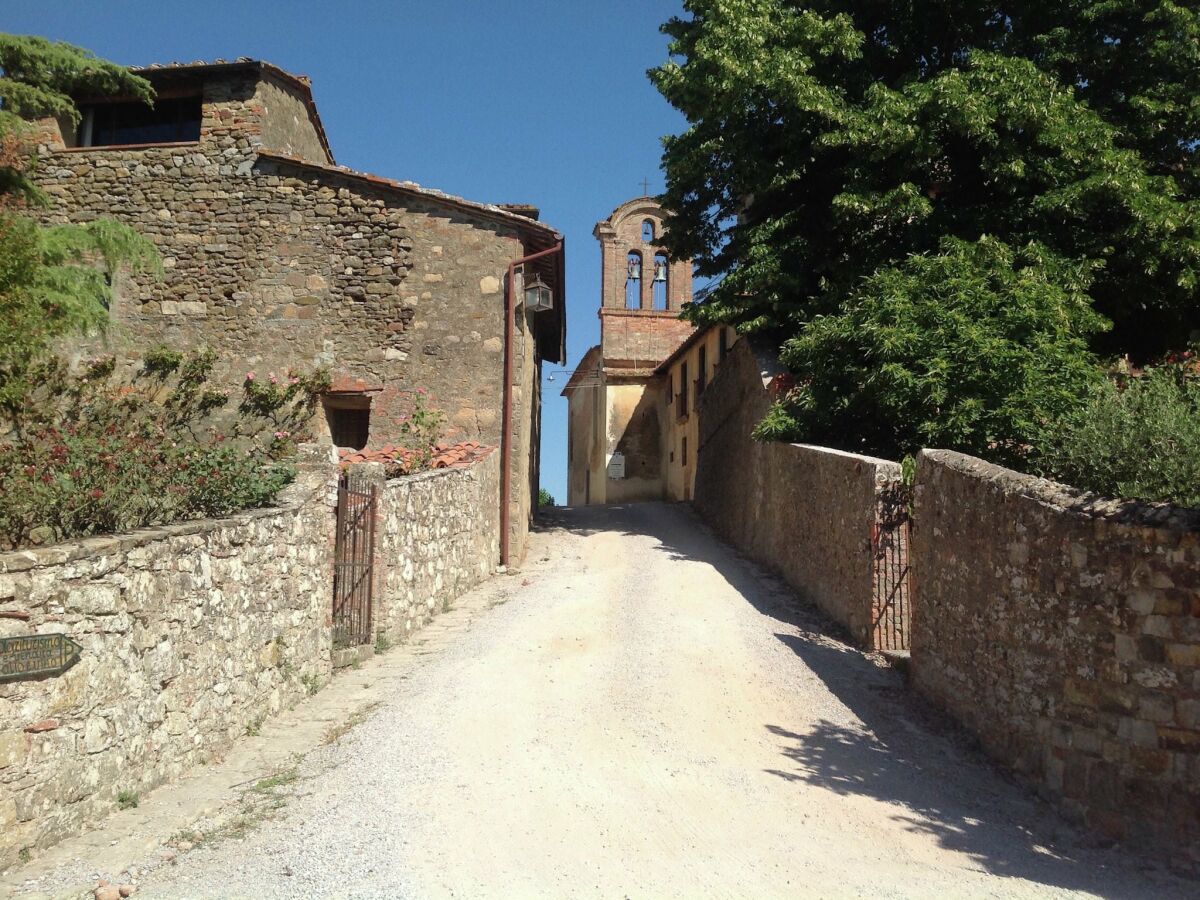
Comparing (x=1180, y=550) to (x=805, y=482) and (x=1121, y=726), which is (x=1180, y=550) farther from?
(x=805, y=482)

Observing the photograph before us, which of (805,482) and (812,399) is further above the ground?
(812,399)

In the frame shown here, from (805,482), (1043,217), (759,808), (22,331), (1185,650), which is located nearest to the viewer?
(1185,650)

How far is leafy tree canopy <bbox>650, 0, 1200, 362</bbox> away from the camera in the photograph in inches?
548

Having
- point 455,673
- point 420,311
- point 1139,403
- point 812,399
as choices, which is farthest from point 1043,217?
point 455,673

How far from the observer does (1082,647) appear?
643 cm

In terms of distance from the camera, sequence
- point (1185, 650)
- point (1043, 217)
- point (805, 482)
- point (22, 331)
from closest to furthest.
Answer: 1. point (1185, 650)
2. point (22, 331)
3. point (805, 482)
4. point (1043, 217)

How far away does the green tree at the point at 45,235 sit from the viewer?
10727 millimetres

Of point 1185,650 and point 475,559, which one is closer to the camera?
point 1185,650

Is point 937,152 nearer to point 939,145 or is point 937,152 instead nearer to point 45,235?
point 939,145

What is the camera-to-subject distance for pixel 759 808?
625cm

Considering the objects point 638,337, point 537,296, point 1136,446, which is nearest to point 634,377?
point 638,337

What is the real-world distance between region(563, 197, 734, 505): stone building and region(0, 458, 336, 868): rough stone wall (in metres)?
21.6

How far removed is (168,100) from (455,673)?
12.1m

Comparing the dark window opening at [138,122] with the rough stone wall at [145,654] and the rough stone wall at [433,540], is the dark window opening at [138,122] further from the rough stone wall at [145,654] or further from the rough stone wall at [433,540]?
the rough stone wall at [145,654]
